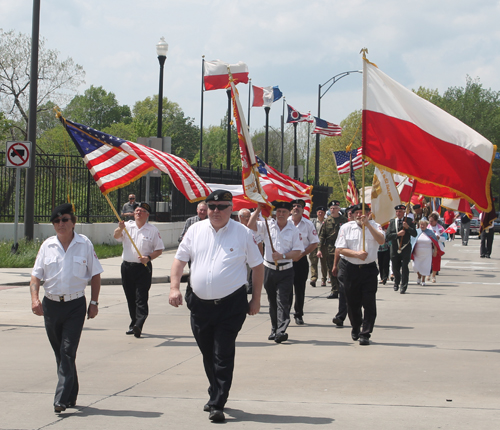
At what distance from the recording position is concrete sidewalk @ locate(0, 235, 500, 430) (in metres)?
5.87

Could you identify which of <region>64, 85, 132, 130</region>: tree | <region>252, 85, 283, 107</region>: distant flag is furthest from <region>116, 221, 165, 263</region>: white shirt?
<region>64, 85, 132, 130</region>: tree

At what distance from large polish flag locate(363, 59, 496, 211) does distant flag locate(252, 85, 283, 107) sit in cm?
2853

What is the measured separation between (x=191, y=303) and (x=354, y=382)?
6.68 feet

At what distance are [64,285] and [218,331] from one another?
141 cm

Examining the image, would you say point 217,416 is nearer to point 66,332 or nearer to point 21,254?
point 66,332

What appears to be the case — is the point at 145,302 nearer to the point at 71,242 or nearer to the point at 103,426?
the point at 71,242

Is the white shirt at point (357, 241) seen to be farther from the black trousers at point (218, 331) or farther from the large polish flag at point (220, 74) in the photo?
the large polish flag at point (220, 74)

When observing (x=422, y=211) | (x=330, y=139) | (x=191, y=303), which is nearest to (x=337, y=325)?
(x=191, y=303)

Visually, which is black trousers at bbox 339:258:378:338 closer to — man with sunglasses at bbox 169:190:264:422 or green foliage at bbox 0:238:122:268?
man with sunglasses at bbox 169:190:264:422

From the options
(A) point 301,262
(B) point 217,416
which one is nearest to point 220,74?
(A) point 301,262

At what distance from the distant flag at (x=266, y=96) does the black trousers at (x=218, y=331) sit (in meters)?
32.7

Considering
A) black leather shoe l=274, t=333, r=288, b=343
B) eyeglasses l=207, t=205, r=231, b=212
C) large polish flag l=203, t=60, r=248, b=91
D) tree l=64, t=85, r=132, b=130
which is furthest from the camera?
tree l=64, t=85, r=132, b=130

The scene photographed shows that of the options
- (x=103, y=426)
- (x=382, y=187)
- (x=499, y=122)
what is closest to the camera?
(x=103, y=426)

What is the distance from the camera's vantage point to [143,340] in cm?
972
